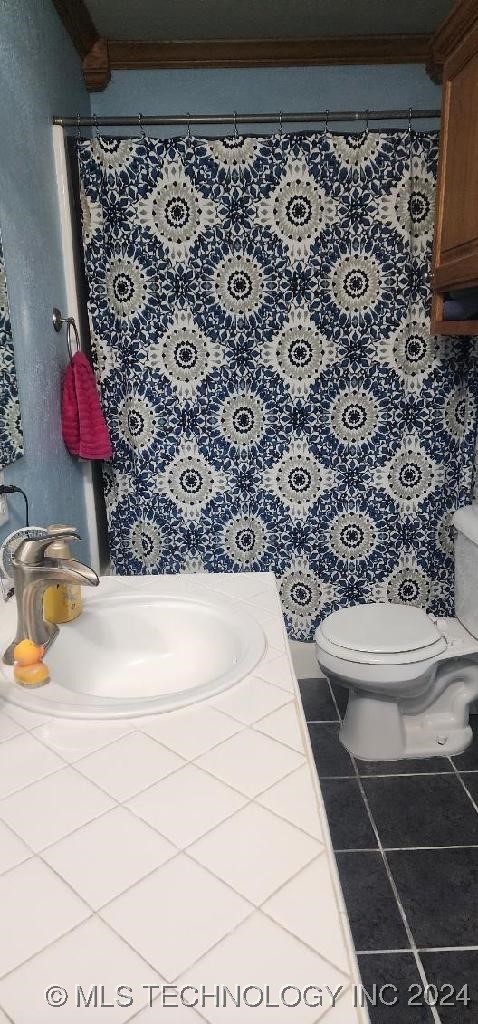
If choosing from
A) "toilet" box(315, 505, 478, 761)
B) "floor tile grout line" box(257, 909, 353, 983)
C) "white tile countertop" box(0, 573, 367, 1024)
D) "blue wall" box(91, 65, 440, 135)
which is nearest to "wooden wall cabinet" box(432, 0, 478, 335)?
"blue wall" box(91, 65, 440, 135)

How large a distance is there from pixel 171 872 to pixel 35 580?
0.51m

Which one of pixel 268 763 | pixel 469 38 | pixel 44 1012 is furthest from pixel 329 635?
pixel 469 38

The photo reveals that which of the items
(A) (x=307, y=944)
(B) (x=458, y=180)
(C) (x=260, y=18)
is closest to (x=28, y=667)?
(A) (x=307, y=944)

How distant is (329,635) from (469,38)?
5.49 feet

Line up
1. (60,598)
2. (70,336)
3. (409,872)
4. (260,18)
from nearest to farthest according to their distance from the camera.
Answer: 1. (60,598)
2. (409,872)
3. (70,336)
4. (260,18)

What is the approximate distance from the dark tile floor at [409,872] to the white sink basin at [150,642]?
83cm

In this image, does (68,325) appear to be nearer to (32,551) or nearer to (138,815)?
(32,551)

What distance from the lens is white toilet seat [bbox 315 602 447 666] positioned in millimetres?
1859

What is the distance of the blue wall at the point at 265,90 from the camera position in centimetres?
233

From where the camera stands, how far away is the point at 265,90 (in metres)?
2.34

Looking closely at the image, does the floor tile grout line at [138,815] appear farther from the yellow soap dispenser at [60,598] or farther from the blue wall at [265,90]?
the blue wall at [265,90]

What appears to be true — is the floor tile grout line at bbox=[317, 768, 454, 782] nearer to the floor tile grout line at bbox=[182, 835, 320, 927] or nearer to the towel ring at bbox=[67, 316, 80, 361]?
the floor tile grout line at bbox=[182, 835, 320, 927]

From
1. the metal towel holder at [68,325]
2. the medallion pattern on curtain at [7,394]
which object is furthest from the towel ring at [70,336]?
the medallion pattern on curtain at [7,394]

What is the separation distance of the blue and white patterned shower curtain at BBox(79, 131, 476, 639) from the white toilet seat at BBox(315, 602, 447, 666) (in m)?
0.30
